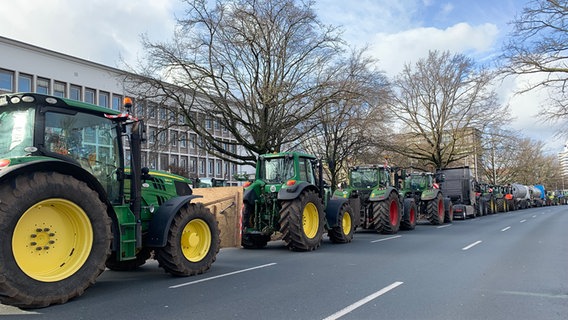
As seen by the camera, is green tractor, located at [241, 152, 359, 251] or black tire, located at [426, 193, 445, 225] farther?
black tire, located at [426, 193, 445, 225]

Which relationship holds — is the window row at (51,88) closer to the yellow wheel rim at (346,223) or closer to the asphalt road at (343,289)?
the yellow wheel rim at (346,223)

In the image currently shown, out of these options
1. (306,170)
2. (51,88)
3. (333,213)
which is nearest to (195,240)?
(306,170)

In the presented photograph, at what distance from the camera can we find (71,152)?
6293mm

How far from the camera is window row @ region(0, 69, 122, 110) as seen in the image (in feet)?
125

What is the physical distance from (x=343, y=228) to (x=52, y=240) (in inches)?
367

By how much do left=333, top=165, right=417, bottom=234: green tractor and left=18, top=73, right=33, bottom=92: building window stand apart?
33.9 metres

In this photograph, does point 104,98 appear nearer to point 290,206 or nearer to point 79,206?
point 290,206

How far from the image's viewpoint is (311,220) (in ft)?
40.2

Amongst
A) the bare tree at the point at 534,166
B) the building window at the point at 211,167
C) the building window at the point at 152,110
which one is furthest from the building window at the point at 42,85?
the bare tree at the point at 534,166

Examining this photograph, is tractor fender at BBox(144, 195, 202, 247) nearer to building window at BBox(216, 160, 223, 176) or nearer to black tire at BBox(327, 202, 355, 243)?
black tire at BBox(327, 202, 355, 243)

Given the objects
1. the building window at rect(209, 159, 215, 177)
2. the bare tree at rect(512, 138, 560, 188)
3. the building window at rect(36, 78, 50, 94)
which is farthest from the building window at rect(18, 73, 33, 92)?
the bare tree at rect(512, 138, 560, 188)

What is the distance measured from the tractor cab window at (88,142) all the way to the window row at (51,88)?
3169 cm

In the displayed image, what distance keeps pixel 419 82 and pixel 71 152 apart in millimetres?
36342

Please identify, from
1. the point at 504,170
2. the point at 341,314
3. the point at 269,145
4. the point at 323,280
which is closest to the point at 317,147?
the point at 269,145
